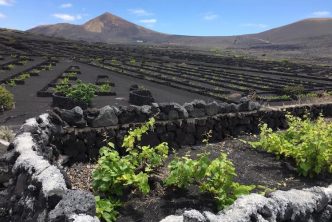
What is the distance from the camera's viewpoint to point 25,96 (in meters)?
23.4

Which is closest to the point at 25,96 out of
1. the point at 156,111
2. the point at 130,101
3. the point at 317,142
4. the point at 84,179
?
the point at 130,101

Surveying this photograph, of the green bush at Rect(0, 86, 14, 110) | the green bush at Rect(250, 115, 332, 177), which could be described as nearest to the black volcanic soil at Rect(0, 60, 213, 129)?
the green bush at Rect(0, 86, 14, 110)

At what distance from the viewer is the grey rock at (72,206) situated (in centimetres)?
429

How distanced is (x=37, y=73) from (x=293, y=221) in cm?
3115

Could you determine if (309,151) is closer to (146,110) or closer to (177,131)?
(177,131)

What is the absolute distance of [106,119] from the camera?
9.63 m

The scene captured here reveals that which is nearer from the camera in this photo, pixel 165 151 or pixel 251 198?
pixel 251 198

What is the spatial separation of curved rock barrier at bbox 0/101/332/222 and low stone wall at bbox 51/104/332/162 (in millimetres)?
21

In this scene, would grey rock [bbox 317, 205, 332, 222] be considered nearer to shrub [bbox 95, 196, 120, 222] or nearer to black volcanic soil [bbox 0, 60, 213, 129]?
shrub [bbox 95, 196, 120, 222]

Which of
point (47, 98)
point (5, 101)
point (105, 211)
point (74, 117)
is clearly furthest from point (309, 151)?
point (47, 98)

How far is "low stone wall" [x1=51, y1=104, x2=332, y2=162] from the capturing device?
916 cm

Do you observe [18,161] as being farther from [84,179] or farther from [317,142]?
[317,142]

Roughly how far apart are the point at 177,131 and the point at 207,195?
3.67 m

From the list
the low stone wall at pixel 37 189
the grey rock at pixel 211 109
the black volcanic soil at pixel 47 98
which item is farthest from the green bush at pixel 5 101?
the low stone wall at pixel 37 189
